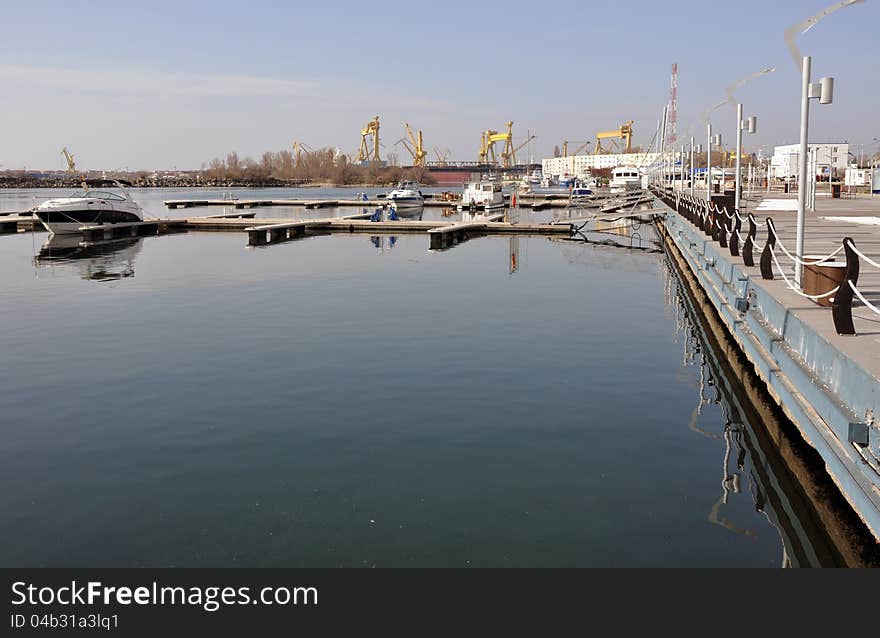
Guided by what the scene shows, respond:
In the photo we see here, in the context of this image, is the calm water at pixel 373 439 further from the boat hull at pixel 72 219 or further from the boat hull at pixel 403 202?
the boat hull at pixel 403 202

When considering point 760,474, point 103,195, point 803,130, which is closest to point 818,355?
point 760,474

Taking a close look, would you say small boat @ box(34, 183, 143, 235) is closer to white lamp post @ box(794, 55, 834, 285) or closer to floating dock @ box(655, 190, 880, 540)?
floating dock @ box(655, 190, 880, 540)

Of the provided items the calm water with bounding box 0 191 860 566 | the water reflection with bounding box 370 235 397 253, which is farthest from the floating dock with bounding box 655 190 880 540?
the water reflection with bounding box 370 235 397 253

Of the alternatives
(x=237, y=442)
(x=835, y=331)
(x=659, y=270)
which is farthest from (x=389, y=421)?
(x=659, y=270)

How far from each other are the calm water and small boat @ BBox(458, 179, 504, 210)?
162 feet

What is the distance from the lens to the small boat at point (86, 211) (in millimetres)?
53531

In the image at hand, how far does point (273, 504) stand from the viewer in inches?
431

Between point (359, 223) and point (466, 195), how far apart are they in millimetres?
23523

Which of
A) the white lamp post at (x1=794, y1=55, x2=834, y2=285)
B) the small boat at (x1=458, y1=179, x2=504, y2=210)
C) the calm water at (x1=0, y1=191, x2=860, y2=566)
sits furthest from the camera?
the small boat at (x1=458, y1=179, x2=504, y2=210)

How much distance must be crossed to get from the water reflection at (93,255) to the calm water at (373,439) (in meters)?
9.24

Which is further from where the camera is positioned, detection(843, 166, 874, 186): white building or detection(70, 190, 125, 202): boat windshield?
detection(843, 166, 874, 186): white building

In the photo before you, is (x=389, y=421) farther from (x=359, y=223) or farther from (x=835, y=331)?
(x=359, y=223)

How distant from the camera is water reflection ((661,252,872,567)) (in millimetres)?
10078

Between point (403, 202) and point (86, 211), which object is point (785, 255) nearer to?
point (86, 211)
